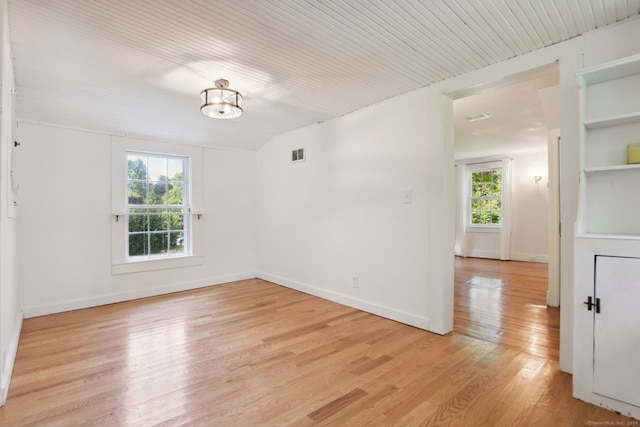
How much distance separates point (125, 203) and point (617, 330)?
490 cm

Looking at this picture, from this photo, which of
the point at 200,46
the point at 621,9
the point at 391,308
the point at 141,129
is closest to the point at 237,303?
the point at 391,308

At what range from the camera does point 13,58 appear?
243 centimetres

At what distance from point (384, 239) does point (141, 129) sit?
3.30m

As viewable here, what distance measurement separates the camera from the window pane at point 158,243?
14.5 feet

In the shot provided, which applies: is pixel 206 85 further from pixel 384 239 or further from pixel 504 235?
pixel 504 235

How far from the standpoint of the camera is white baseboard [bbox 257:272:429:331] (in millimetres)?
3080

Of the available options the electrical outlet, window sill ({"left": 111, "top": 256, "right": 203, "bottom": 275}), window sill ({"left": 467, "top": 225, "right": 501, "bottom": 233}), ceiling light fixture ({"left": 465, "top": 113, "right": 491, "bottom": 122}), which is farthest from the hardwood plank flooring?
window sill ({"left": 111, "top": 256, "right": 203, "bottom": 275})

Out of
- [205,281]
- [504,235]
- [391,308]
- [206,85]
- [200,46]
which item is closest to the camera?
[200,46]

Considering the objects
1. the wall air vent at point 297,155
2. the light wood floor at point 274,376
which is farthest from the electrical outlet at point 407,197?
the wall air vent at point 297,155

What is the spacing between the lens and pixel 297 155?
14.9ft

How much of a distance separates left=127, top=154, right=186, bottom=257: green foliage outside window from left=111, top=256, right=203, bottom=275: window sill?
0.17m

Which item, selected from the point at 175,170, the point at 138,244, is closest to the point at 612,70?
the point at 175,170

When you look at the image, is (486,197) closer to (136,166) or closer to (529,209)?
(529,209)

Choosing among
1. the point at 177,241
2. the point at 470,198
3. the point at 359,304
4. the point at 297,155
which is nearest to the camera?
the point at 359,304
